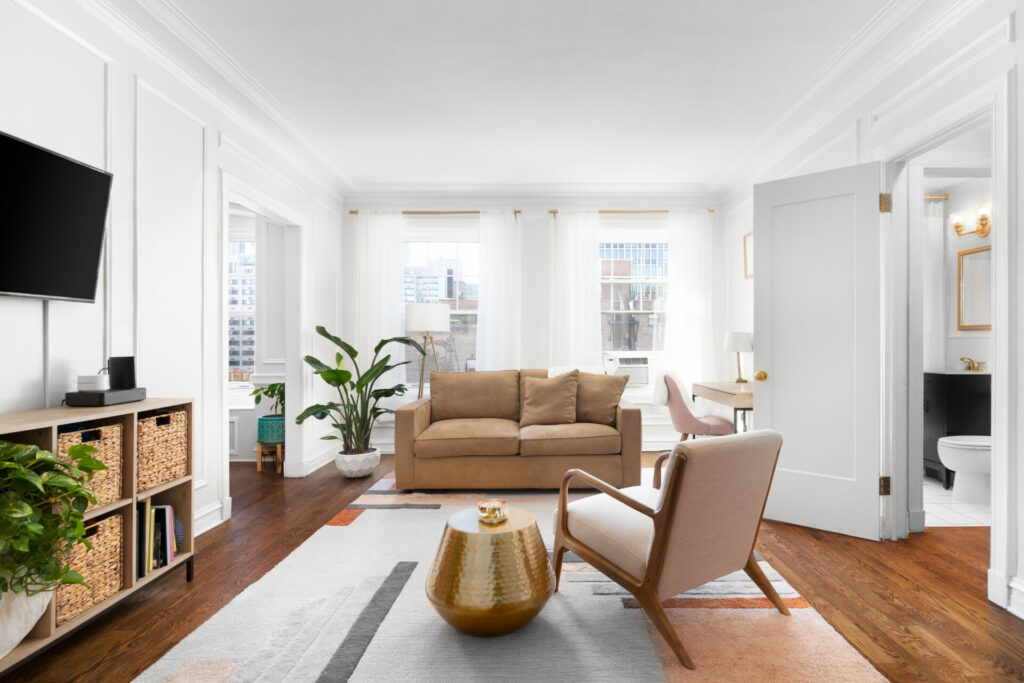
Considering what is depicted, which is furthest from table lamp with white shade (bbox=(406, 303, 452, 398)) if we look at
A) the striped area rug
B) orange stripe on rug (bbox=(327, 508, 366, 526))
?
the striped area rug

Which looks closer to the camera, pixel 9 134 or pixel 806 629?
pixel 9 134

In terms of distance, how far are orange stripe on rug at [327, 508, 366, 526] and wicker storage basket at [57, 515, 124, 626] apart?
126cm

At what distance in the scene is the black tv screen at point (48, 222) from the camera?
1996mm

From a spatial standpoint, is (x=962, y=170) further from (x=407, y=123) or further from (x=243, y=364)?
(x=243, y=364)

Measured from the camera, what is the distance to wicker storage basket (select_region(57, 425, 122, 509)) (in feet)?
6.59

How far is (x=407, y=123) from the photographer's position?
402cm

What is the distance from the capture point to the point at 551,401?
4395 millimetres

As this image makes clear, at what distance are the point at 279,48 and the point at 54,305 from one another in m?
1.68

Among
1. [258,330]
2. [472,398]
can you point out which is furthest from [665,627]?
[258,330]

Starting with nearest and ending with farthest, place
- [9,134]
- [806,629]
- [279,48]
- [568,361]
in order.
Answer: [9,134] < [806,629] < [279,48] < [568,361]

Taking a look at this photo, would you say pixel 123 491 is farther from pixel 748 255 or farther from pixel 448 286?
pixel 748 255

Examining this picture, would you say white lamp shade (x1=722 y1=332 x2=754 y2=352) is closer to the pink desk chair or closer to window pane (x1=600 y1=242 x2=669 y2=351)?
the pink desk chair

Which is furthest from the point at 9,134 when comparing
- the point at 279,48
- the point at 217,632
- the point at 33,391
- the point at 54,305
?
the point at 217,632

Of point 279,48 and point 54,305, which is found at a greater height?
point 279,48
